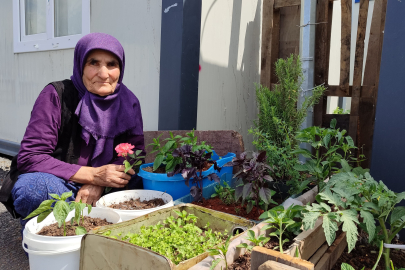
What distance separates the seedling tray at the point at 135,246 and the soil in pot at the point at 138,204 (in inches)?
10.2

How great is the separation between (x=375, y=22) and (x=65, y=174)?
3.06 metres

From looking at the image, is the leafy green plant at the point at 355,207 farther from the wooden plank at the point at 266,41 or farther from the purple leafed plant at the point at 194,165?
the wooden plank at the point at 266,41

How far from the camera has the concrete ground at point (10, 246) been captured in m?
2.32

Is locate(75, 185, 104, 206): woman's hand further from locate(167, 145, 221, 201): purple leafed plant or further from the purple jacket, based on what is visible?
locate(167, 145, 221, 201): purple leafed plant

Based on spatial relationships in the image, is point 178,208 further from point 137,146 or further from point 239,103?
point 239,103

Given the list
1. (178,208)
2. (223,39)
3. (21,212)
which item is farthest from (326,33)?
(21,212)

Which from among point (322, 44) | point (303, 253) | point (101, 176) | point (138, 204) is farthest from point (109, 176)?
point (322, 44)

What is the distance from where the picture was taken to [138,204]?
6.87 feet

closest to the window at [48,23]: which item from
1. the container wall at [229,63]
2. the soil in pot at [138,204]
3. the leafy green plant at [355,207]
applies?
the container wall at [229,63]

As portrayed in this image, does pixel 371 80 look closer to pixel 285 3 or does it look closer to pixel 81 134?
pixel 285 3

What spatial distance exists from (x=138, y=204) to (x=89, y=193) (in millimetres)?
395

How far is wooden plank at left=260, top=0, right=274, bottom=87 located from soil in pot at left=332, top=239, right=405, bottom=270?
2.37 m

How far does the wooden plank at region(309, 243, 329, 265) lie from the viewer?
1506 millimetres

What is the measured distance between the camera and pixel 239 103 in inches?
155
